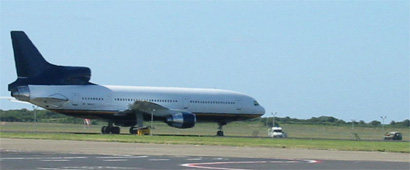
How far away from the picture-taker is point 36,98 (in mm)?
59062

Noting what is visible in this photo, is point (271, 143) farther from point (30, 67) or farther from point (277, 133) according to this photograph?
point (277, 133)

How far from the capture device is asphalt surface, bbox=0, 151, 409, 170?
22172mm

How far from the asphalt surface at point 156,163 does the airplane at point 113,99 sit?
104 ft

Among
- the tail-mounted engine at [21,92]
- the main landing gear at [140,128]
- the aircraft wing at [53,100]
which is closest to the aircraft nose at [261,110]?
the main landing gear at [140,128]

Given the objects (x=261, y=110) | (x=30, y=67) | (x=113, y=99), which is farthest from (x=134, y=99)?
(x=261, y=110)

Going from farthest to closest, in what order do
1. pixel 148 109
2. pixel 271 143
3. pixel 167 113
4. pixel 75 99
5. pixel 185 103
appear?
pixel 185 103 < pixel 167 113 < pixel 148 109 < pixel 75 99 < pixel 271 143

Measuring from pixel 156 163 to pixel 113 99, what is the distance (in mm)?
38988

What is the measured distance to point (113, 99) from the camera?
205ft

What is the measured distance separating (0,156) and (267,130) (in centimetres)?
5627

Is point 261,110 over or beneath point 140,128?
over

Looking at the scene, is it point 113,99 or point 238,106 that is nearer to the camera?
point 113,99

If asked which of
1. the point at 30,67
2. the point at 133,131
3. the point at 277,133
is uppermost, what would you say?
the point at 30,67

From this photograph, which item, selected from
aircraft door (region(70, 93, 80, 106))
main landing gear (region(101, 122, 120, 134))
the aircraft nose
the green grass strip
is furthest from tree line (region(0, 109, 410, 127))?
the green grass strip

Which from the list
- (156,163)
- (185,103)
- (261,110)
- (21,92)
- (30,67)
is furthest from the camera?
(261,110)
